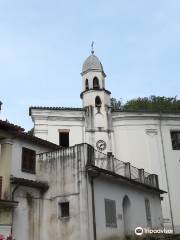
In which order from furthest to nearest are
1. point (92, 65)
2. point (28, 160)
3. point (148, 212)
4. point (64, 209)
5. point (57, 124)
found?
1. point (92, 65)
2. point (57, 124)
3. point (148, 212)
4. point (28, 160)
5. point (64, 209)

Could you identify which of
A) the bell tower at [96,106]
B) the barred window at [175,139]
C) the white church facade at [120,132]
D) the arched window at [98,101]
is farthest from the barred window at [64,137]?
the barred window at [175,139]

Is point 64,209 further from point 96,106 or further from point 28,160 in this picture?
point 96,106

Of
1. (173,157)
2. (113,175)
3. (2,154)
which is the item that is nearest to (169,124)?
(173,157)

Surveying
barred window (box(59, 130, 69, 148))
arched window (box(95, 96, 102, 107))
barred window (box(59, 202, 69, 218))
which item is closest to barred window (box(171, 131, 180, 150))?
arched window (box(95, 96, 102, 107))

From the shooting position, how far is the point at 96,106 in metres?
34.7

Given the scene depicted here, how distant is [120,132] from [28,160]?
13.9m

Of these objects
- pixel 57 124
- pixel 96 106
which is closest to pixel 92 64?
pixel 96 106

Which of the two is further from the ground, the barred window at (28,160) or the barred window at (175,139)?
the barred window at (175,139)

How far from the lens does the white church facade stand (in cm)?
3338

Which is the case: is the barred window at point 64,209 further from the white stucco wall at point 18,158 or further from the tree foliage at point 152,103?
the tree foliage at point 152,103

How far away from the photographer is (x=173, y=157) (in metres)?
34.6

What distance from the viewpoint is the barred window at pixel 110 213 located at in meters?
21.5

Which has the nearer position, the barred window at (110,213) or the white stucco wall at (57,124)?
the barred window at (110,213)

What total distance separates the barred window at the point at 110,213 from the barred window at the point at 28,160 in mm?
4603
